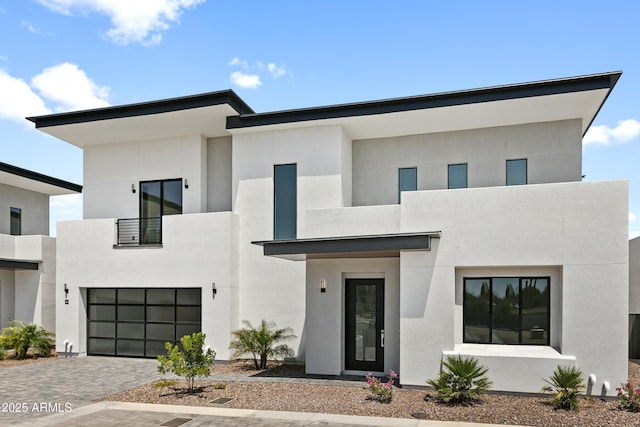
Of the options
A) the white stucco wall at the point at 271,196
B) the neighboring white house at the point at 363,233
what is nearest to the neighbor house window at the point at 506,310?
the neighboring white house at the point at 363,233

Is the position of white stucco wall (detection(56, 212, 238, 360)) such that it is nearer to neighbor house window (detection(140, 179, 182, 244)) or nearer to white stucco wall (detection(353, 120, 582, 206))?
neighbor house window (detection(140, 179, 182, 244))

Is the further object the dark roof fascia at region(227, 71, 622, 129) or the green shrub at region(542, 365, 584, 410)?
the dark roof fascia at region(227, 71, 622, 129)

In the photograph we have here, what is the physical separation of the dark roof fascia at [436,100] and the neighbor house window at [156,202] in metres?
3.22

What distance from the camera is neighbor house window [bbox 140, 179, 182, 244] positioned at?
16.4 metres

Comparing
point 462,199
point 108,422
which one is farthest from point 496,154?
point 108,422

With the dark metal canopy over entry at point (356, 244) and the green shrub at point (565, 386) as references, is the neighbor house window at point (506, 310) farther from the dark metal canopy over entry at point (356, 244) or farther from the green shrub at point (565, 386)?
the dark metal canopy over entry at point (356, 244)

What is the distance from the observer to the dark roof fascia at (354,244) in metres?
10.6

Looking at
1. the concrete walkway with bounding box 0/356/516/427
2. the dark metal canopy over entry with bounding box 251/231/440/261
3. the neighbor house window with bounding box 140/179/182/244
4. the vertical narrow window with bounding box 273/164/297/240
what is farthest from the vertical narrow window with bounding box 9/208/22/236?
the dark metal canopy over entry with bounding box 251/231/440/261

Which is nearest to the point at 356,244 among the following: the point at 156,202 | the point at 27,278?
the point at 156,202

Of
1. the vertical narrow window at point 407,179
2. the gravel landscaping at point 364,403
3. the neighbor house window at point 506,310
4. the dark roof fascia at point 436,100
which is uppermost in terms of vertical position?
the dark roof fascia at point 436,100

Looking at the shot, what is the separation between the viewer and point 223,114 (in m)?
15.1

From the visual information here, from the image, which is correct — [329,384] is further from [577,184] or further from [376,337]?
[577,184]

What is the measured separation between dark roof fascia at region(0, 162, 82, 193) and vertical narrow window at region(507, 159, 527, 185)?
62.9ft

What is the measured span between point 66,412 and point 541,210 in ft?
34.4
